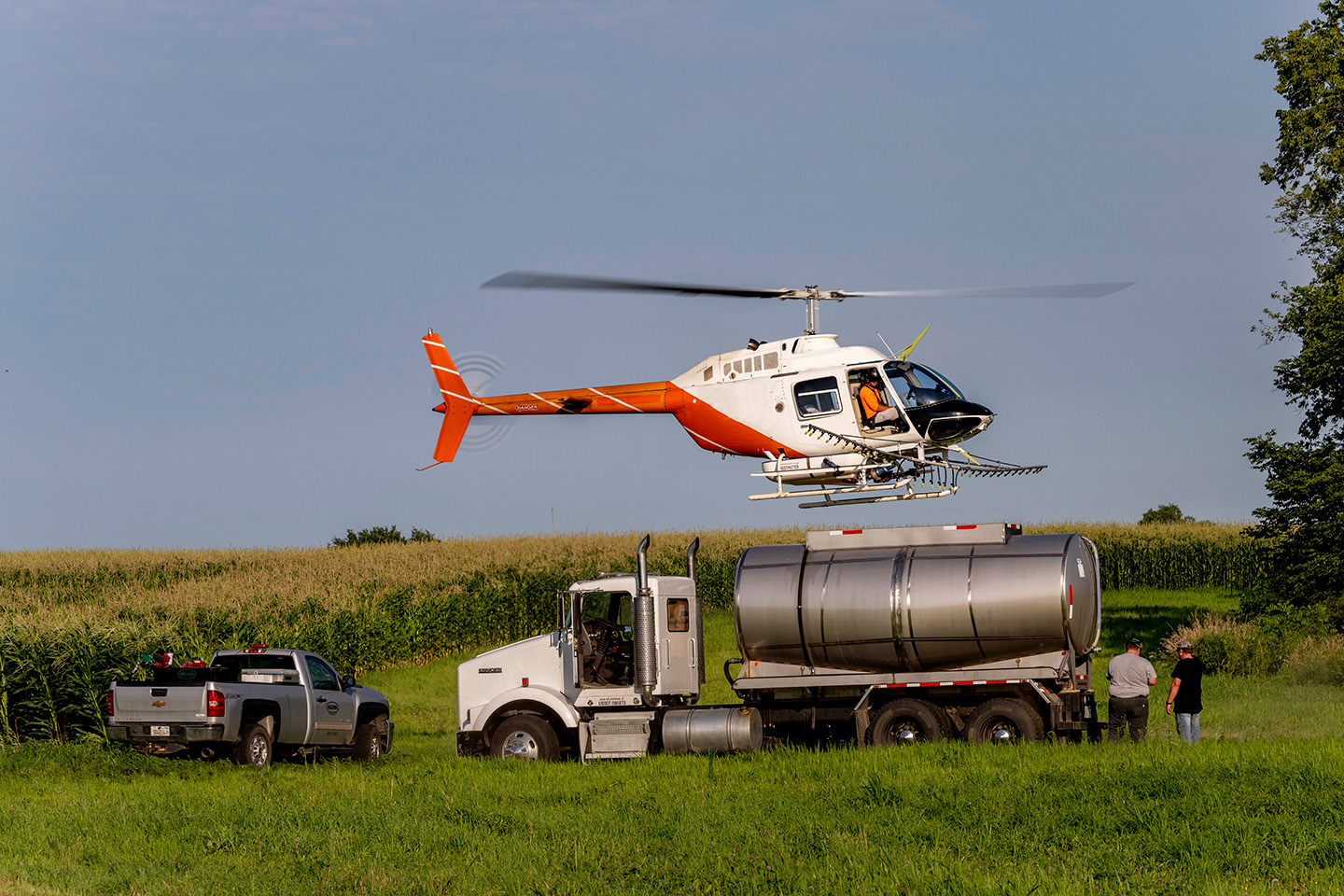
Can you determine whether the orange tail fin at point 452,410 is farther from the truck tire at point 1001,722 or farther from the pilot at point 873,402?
the truck tire at point 1001,722

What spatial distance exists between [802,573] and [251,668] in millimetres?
9565

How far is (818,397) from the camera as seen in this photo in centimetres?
2305


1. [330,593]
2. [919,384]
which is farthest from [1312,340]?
[330,593]

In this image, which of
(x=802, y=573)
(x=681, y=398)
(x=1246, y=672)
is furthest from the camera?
(x=1246, y=672)

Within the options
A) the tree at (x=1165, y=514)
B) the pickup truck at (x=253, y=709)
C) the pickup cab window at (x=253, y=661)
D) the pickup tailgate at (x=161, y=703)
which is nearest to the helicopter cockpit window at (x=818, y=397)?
the pickup truck at (x=253, y=709)

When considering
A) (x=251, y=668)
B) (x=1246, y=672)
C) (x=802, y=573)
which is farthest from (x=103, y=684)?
(x=1246, y=672)

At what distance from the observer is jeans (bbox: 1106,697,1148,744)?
1870 centimetres

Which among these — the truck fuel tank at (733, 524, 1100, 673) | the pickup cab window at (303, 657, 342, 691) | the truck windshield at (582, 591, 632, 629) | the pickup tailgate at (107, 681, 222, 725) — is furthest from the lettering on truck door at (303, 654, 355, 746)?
the truck fuel tank at (733, 524, 1100, 673)

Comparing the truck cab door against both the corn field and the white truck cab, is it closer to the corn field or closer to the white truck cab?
the white truck cab

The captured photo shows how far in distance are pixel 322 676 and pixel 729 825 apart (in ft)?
37.9

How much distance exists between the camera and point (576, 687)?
20.0 metres

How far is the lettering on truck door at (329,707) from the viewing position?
22359mm

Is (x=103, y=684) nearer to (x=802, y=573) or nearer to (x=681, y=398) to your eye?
(x=681, y=398)

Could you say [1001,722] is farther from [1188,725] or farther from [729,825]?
[729,825]
